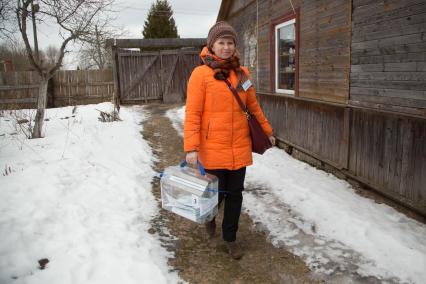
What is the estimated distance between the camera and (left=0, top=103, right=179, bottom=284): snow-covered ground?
291cm

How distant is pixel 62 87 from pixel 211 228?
1561 centimetres

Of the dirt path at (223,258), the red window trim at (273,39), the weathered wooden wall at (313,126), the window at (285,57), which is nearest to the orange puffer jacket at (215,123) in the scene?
the dirt path at (223,258)

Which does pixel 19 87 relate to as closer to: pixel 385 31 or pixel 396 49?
pixel 385 31

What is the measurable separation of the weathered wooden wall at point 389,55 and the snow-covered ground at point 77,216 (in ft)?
10.5

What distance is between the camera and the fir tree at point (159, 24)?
29.0 m

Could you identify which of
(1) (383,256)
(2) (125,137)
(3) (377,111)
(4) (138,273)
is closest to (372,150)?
(3) (377,111)

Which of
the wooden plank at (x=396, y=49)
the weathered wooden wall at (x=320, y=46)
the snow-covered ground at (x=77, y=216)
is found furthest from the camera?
the weathered wooden wall at (x=320, y=46)

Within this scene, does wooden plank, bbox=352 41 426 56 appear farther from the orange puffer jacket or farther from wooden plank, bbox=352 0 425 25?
the orange puffer jacket

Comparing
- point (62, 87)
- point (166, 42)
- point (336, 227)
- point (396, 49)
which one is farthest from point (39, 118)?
point (166, 42)

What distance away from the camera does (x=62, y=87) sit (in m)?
17.3

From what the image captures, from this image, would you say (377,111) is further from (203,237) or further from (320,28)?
(203,237)

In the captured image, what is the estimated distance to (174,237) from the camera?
386 centimetres

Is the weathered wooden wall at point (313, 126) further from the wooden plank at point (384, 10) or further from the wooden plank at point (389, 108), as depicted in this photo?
the wooden plank at point (384, 10)

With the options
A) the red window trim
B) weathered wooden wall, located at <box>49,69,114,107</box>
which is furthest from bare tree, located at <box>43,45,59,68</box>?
the red window trim
